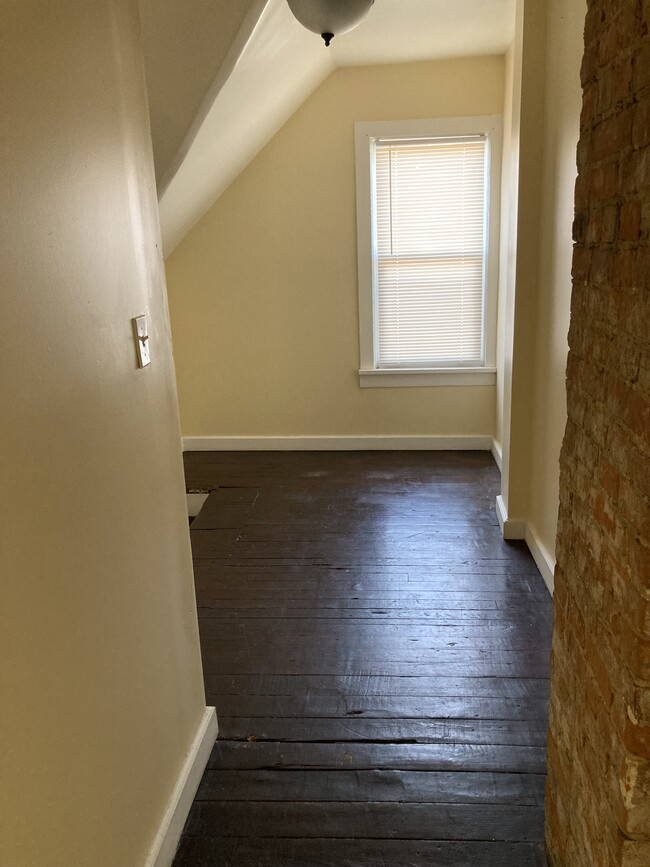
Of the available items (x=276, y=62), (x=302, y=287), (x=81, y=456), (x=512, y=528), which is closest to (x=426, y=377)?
(x=302, y=287)

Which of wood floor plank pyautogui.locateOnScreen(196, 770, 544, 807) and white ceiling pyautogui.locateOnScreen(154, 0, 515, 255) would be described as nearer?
wood floor plank pyautogui.locateOnScreen(196, 770, 544, 807)

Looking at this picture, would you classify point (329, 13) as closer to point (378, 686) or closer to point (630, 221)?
point (630, 221)

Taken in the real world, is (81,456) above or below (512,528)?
above

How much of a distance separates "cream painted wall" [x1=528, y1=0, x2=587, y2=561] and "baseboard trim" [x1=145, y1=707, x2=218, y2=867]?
1.58 metres

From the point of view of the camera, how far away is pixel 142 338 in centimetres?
147

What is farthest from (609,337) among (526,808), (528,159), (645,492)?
(528,159)

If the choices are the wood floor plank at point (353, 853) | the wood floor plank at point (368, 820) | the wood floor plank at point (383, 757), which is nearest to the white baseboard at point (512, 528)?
the wood floor plank at point (383, 757)

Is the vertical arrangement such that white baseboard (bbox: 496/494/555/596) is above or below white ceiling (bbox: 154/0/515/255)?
below

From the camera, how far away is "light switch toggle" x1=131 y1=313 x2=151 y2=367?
144cm

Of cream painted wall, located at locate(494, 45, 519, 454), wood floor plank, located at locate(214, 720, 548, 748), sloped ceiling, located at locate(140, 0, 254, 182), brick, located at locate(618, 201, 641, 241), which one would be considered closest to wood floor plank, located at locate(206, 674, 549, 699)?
wood floor plank, located at locate(214, 720, 548, 748)

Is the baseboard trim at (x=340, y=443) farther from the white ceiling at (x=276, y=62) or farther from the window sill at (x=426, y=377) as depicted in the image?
the white ceiling at (x=276, y=62)

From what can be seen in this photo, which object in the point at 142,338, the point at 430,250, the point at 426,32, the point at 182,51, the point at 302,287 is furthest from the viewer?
the point at 302,287

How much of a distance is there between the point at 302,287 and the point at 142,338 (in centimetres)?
306

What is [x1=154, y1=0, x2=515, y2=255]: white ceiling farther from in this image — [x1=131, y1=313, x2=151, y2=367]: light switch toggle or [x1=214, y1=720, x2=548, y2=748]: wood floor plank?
[x1=214, y1=720, x2=548, y2=748]: wood floor plank
